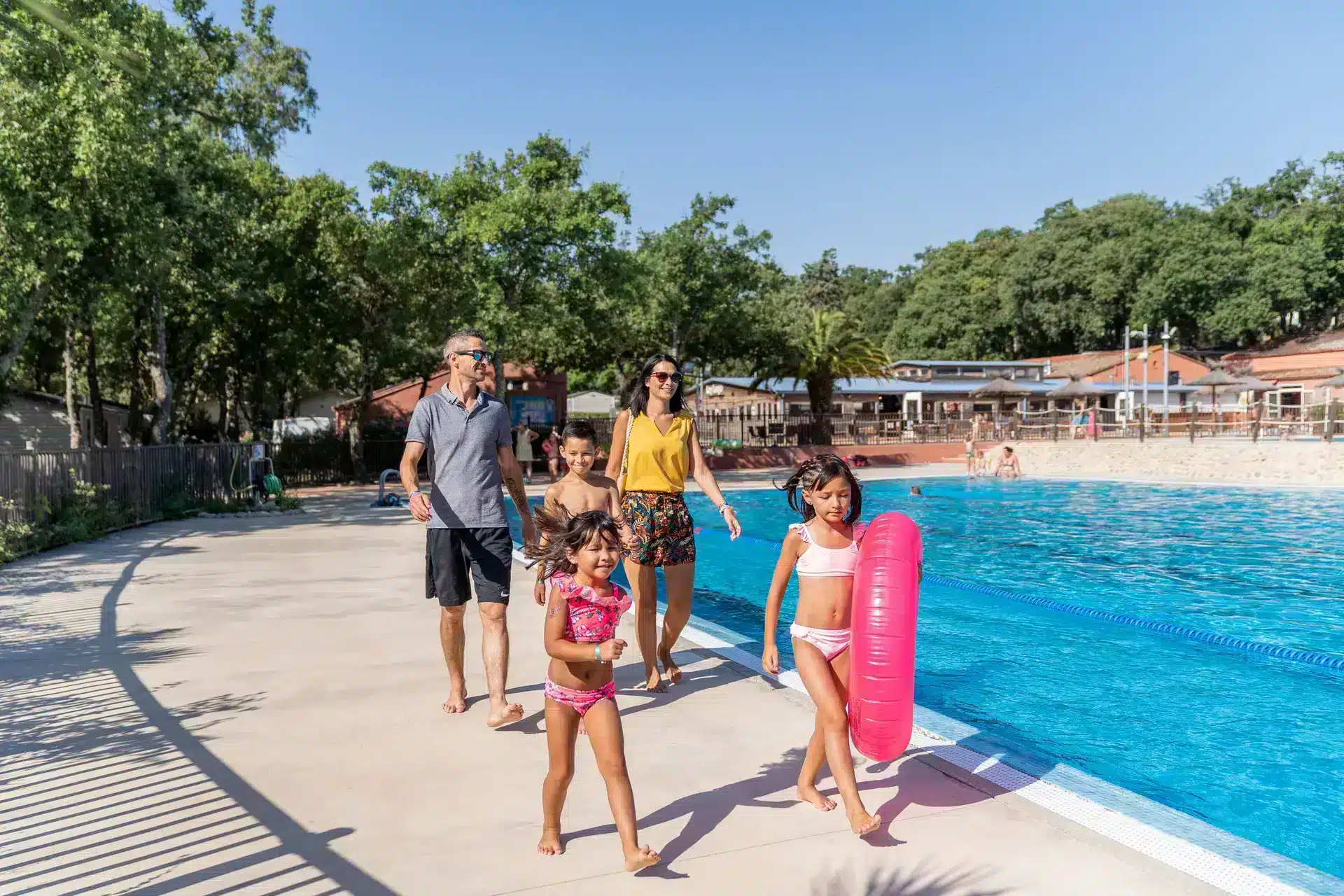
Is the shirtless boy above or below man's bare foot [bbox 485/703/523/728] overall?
above

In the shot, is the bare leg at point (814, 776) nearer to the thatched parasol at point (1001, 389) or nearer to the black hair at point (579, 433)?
the black hair at point (579, 433)

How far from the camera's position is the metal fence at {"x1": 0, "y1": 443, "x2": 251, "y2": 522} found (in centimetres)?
1262

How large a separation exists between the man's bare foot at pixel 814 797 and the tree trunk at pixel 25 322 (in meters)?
15.0

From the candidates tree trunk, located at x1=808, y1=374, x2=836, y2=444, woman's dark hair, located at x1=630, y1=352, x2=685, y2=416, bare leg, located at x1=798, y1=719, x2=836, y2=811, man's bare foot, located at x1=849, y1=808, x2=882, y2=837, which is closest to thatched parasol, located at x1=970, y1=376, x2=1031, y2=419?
tree trunk, located at x1=808, y1=374, x2=836, y2=444

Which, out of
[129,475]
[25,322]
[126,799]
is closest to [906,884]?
[126,799]

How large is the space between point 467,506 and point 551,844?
2.05m

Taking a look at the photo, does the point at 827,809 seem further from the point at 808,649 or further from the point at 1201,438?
the point at 1201,438

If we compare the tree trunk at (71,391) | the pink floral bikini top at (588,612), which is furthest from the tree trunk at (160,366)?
the pink floral bikini top at (588,612)

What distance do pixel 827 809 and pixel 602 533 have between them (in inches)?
59.0

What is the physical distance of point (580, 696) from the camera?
3441 millimetres

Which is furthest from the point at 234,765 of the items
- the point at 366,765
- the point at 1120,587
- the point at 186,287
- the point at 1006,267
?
the point at 1006,267

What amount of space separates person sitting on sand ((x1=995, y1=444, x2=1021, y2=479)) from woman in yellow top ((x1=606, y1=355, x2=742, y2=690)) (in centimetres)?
2620

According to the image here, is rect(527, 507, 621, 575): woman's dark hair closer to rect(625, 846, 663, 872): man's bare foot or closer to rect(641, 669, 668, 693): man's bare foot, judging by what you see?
rect(625, 846, 663, 872): man's bare foot

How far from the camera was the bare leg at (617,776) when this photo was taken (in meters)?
3.29
